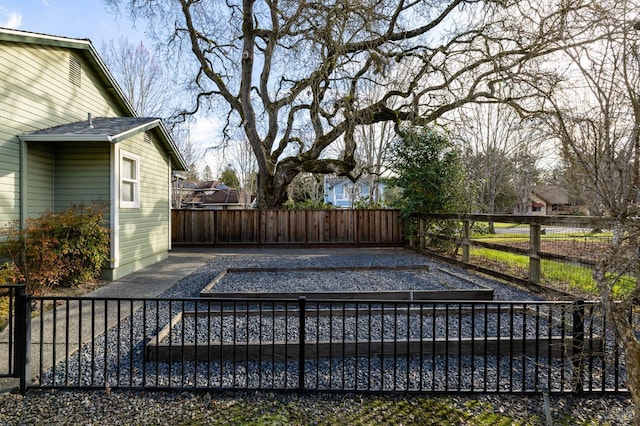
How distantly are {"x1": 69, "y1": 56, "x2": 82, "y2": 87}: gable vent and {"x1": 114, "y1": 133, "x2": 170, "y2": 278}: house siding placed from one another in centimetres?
170

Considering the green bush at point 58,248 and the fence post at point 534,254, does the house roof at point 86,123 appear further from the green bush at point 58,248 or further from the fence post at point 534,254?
the fence post at point 534,254

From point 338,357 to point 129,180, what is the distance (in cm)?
690

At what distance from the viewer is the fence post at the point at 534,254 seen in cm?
628

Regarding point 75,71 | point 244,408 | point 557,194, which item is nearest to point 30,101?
point 75,71

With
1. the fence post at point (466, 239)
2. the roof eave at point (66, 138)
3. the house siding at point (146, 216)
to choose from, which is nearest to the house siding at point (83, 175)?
the house siding at point (146, 216)

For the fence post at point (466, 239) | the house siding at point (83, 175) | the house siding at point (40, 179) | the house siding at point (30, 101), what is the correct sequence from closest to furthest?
the house siding at point (30, 101)
the house siding at point (40, 179)
the house siding at point (83, 175)
the fence post at point (466, 239)

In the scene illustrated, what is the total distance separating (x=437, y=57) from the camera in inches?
471

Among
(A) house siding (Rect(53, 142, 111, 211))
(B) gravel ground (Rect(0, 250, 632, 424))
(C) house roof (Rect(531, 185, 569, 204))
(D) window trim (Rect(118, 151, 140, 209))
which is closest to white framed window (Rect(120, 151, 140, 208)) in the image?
(D) window trim (Rect(118, 151, 140, 209))

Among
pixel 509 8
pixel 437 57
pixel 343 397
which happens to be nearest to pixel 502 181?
pixel 437 57

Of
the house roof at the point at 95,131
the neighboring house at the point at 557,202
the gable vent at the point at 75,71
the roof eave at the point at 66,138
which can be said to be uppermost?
the gable vent at the point at 75,71

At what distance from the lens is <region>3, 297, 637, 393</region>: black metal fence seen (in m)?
2.92

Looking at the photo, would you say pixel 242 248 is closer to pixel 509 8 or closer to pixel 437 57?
pixel 437 57

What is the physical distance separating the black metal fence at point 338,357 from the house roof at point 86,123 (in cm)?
387

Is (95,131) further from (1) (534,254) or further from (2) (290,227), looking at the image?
(1) (534,254)
